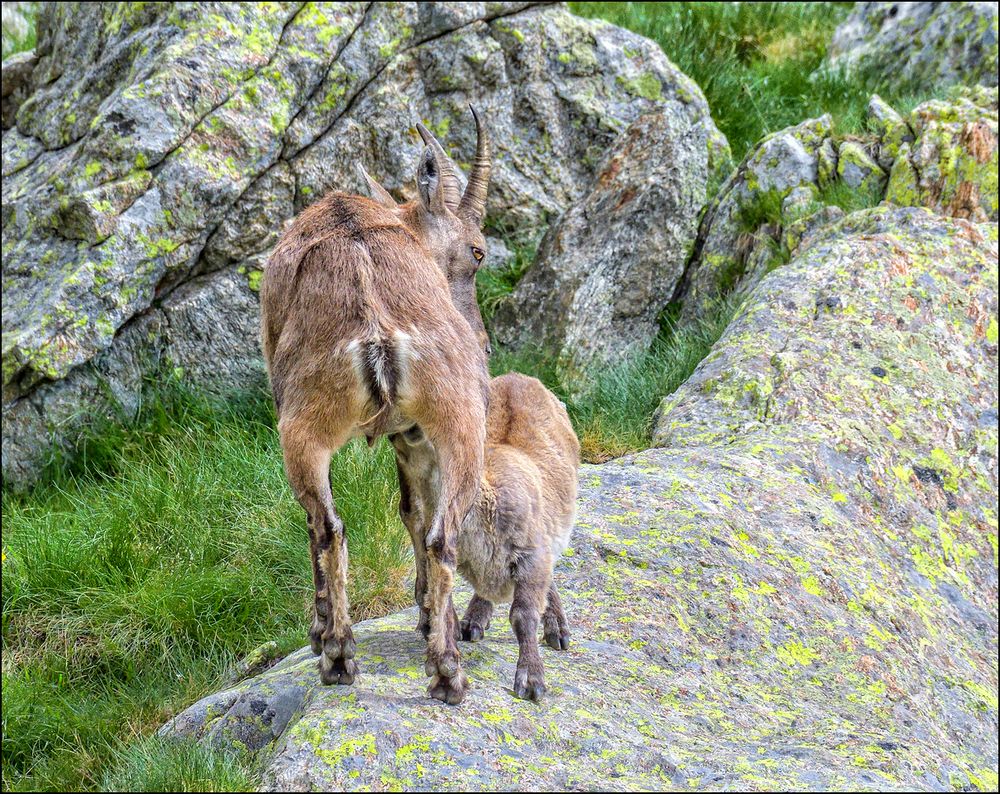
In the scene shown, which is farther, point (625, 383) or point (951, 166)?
point (951, 166)

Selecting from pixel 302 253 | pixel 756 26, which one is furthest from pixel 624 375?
pixel 756 26

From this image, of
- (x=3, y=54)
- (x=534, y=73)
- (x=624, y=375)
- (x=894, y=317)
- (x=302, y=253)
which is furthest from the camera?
(x=3, y=54)

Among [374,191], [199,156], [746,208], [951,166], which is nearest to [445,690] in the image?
[374,191]

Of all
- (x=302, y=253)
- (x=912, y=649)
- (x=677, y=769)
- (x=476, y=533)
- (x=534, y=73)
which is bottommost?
(x=912, y=649)

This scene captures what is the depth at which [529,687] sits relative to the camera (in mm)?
4340

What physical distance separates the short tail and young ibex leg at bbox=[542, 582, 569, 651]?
1.35 m

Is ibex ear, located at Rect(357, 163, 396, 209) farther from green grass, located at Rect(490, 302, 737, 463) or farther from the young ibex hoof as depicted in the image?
the young ibex hoof

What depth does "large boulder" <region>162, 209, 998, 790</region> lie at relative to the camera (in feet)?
12.9

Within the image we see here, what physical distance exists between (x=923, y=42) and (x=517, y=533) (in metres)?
9.43

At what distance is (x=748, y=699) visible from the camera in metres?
4.70

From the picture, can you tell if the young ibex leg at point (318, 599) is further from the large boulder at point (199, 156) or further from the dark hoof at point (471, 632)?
the large boulder at point (199, 156)

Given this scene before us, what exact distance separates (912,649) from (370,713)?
284cm

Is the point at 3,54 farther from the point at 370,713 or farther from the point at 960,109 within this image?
the point at 370,713

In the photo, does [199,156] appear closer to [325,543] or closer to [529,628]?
[325,543]
